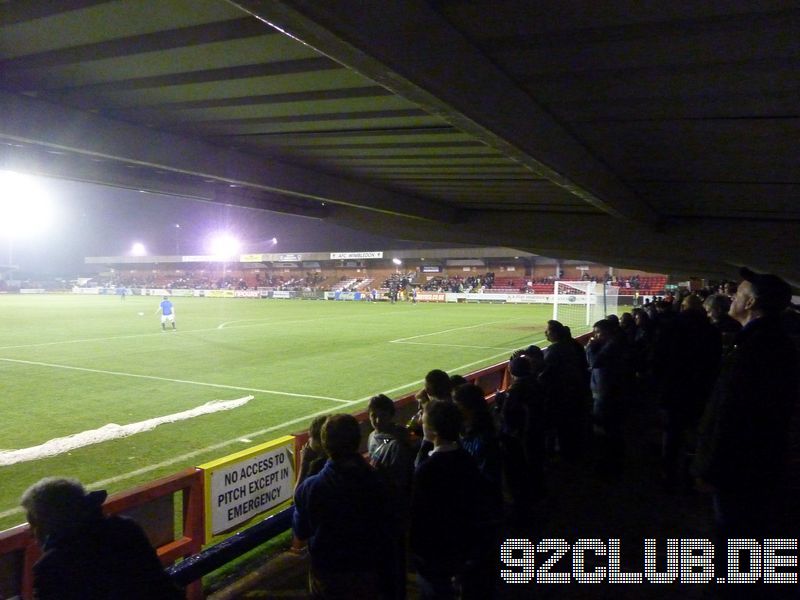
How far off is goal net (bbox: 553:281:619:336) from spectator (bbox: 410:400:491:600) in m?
21.7

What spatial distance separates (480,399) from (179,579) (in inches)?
90.6

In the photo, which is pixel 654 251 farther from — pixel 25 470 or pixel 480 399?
pixel 25 470

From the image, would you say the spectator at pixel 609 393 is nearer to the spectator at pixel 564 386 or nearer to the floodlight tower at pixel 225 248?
the spectator at pixel 564 386

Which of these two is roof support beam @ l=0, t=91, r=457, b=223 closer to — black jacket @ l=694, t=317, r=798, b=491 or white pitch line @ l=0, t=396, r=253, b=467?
black jacket @ l=694, t=317, r=798, b=491

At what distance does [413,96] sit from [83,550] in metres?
2.28

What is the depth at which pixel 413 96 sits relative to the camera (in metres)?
2.60

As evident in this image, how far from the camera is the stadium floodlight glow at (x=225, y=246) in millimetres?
79812

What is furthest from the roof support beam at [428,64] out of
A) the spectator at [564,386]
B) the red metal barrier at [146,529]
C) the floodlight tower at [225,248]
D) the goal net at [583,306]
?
the floodlight tower at [225,248]

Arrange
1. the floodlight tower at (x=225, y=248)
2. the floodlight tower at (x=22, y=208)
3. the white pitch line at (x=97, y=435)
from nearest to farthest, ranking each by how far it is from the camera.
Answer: the white pitch line at (x=97, y=435), the floodlight tower at (x=22, y=208), the floodlight tower at (x=225, y=248)

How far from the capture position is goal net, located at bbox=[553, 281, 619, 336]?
2581cm

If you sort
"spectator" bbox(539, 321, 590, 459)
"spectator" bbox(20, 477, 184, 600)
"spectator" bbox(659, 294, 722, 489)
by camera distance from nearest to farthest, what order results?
"spectator" bbox(20, 477, 184, 600), "spectator" bbox(659, 294, 722, 489), "spectator" bbox(539, 321, 590, 459)

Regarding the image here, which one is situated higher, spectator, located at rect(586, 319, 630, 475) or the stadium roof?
the stadium roof

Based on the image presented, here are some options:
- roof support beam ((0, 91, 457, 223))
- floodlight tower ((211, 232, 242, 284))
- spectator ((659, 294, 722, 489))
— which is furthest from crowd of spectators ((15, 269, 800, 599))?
floodlight tower ((211, 232, 242, 284))

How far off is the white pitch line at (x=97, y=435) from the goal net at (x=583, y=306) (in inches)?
645
